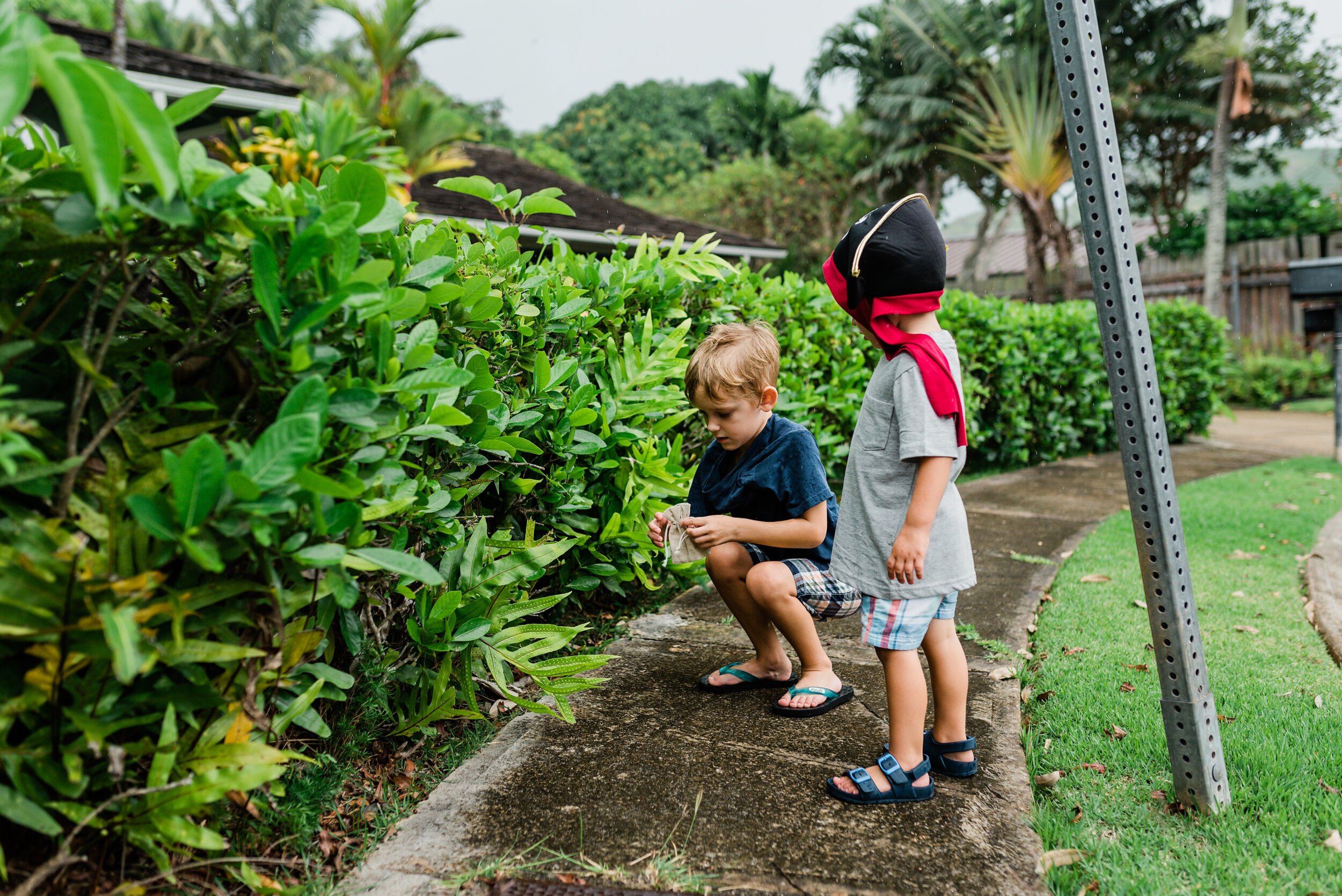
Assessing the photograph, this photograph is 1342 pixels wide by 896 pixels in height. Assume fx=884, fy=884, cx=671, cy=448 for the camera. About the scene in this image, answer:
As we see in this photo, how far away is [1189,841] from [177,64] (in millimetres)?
12913

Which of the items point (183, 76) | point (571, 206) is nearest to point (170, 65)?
point (183, 76)

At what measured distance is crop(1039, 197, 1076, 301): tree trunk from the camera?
2130 cm

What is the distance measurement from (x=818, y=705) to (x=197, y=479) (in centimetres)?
187

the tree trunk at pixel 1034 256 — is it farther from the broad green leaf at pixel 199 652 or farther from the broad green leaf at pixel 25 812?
the broad green leaf at pixel 25 812

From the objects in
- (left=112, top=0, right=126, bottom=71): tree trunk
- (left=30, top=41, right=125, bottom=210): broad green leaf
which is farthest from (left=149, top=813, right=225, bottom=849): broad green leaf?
(left=112, top=0, right=126, bottom=71): tree trunk

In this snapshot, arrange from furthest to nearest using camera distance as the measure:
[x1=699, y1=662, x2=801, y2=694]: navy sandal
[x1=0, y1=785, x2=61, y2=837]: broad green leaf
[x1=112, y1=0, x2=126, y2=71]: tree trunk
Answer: [x1=112, y1=0, x2=126, y2=71]: tree trunk → [x1=699, y1=662, x2=801, y2=694]: navy sandal → [x1=0, y1=785, x2=61, y2=837]: broad green leaf

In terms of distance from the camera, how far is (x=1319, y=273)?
7.81 meters

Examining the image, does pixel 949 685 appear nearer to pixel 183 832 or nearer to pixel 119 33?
pixel 183 832

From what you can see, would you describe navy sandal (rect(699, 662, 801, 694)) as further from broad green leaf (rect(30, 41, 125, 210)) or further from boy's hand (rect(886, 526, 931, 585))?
broad green leaf (rect(30, 41, 125, 210))

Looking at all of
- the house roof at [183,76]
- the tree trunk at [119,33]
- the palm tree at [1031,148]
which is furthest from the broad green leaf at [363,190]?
the palm tree at [1031,148]

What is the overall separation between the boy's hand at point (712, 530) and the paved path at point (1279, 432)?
9029 mm

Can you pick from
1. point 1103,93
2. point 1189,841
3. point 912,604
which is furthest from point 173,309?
point 1189,841

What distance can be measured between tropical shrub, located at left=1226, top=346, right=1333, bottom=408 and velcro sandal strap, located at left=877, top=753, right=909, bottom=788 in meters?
17.5

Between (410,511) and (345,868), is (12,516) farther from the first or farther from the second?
(345,868)
